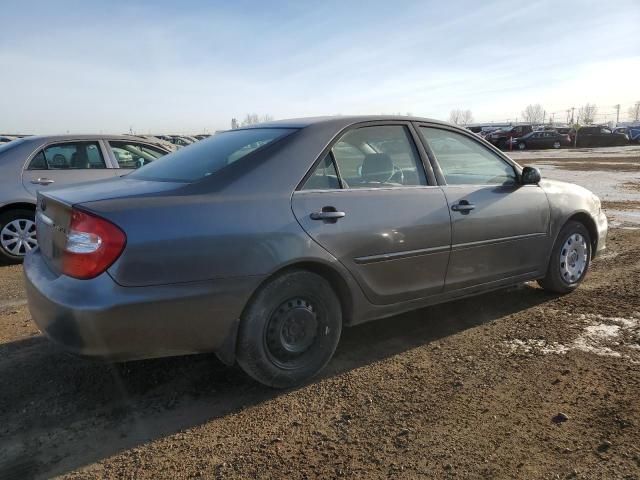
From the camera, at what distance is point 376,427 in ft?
9.05

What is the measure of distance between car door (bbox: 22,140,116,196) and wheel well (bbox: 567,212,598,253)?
17.9 feet

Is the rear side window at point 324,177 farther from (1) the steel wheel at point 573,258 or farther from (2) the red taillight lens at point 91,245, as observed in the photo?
(1) the steel wheel at point 573,258

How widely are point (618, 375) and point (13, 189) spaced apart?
246 inches

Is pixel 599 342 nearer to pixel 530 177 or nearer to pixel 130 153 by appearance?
pixel 530 177

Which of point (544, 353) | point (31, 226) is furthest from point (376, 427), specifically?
point (31, 226)

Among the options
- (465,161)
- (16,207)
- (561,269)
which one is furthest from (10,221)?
(561,269)

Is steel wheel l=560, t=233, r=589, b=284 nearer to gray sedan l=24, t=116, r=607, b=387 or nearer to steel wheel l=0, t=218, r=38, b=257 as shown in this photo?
gray sedan l=24, t=116, r=607, b=387

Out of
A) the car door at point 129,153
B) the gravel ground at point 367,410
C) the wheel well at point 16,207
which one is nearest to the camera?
the gravel ground at point 367,410

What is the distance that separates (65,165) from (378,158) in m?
4.68

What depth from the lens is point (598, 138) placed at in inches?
1736

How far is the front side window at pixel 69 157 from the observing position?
21.4 ft

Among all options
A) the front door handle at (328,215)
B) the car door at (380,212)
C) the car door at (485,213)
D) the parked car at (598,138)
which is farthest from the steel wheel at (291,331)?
the parked car at (598,138)

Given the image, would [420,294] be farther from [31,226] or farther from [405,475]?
[31,226]

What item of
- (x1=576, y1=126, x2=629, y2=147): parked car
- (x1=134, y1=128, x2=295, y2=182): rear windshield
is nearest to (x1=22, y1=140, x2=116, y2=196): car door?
(x1=134, y1=128, x2=295, y2=182): rear windshield
